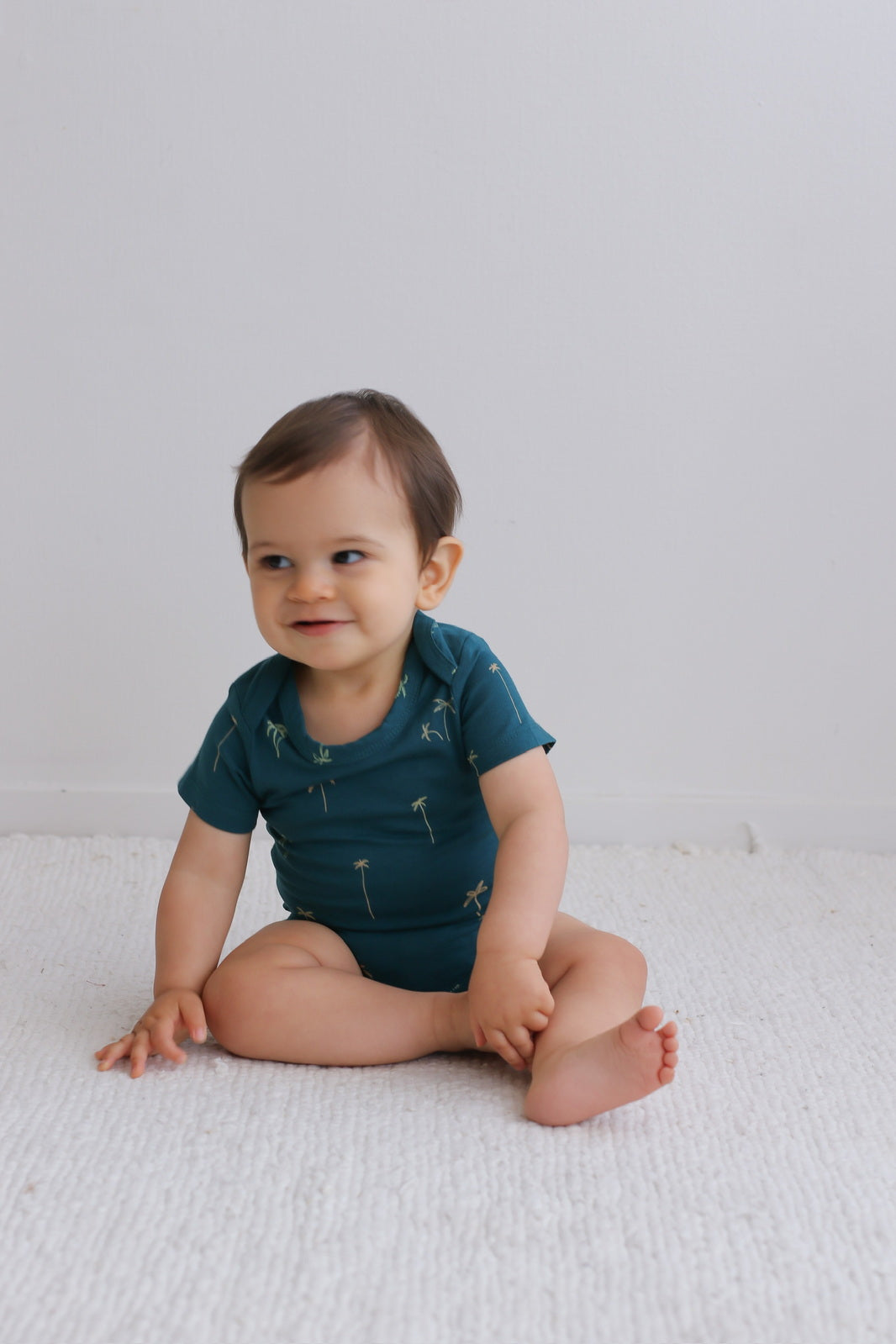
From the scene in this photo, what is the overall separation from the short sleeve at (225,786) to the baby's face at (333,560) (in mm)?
102

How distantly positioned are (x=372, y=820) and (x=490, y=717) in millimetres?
115

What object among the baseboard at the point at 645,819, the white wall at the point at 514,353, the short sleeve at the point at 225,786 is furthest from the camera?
the baseboard at the point at 645,819

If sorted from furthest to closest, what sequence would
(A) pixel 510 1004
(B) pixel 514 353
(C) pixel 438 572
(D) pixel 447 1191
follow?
1. (B) pixel 514 353
2. (C) pixel 438 572
3. (A) pixel 510 1004
4. (D) pixel 447 1191

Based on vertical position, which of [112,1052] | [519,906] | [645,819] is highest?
[519,906]

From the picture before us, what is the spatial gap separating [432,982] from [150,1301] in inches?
15.2

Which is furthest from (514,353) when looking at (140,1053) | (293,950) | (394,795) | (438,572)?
(140,1053)

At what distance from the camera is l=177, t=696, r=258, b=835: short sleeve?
2.85 ft

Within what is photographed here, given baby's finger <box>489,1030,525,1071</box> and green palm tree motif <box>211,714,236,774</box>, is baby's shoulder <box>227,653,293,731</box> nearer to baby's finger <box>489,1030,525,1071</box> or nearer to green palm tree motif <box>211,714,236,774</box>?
green palm tree motif <box>211,714,236,774</box>

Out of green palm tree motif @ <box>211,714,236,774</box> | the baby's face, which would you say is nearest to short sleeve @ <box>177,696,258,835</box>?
green palm tree motif @ <box>211,714,236,774</box>

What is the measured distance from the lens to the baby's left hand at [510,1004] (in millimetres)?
736

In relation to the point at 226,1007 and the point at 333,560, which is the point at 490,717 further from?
the point at 226,1007

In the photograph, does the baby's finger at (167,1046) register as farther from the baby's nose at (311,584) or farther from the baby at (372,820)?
the baby's nose at (311,584)

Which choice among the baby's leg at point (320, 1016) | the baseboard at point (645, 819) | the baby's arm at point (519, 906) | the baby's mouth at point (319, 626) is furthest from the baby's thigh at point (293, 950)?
the baseboard at point (645, 819)

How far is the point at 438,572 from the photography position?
0.85 m
